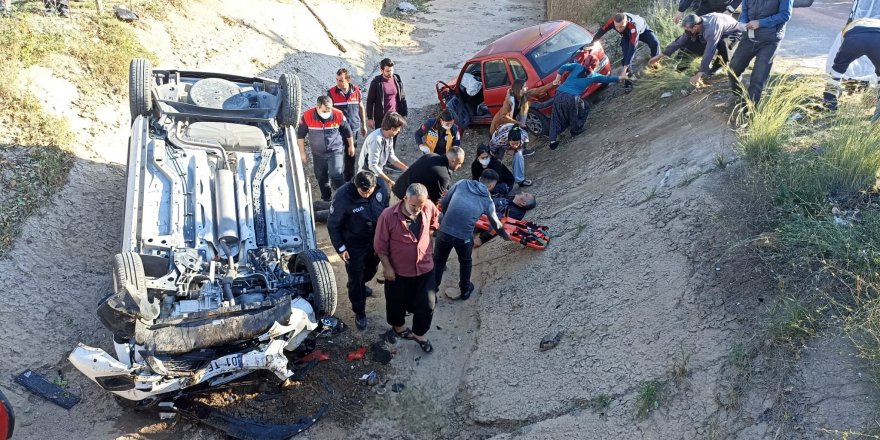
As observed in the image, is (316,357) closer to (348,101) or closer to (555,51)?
(348,101)

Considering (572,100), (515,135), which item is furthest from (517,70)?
(515,135)

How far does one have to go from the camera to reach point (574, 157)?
8828 millimetres

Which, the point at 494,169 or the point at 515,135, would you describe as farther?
the point at 515,135

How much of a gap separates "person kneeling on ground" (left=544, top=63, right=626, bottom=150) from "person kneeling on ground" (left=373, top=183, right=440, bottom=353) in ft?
12.6

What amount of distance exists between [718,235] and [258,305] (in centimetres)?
387

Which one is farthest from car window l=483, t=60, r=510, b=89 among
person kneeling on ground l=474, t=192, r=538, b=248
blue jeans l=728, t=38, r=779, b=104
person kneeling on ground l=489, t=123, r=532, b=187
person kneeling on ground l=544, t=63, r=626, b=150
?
blue jeans l=728, t=38, r=779, b=104

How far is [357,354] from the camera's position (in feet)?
20.1

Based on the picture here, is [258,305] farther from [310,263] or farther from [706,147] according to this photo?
[706,147]

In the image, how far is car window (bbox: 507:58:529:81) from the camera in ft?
31.6

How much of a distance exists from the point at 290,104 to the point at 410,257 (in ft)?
8.81

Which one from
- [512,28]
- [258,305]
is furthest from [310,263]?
[512,28]

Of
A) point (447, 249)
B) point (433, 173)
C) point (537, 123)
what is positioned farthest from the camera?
point (537, 123)

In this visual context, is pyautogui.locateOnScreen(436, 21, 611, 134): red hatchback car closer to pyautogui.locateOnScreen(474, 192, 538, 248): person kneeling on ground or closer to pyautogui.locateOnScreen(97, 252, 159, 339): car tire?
pyautogui.locateOnScreen(474, 192, 538, 248): person kneeling on ground

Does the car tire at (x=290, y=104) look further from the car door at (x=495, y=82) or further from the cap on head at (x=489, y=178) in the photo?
the car door at (x=495, y=82)
